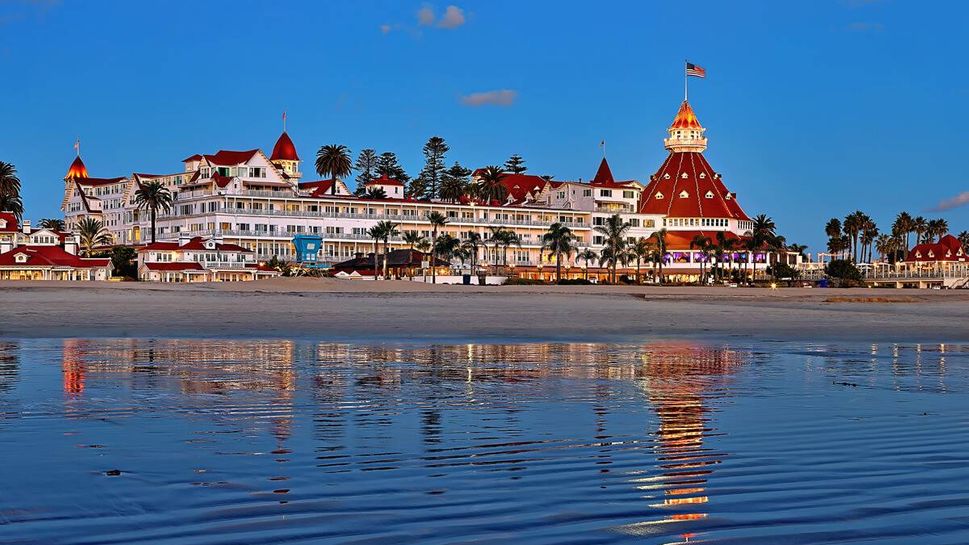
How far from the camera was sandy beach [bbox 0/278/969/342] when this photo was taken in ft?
115

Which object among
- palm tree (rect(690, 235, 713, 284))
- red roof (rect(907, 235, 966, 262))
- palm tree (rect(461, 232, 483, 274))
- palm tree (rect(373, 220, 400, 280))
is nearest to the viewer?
palm tree (rect(373, 220, 400, 280))

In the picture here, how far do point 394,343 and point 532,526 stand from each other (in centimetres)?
2263

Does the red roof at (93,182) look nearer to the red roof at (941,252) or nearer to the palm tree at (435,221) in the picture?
the palm tree at (435,221)

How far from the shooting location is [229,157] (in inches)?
4847

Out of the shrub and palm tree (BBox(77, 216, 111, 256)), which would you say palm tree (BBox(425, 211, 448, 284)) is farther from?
the shrub

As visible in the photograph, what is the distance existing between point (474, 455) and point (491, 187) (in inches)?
5568

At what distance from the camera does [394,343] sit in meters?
30.5

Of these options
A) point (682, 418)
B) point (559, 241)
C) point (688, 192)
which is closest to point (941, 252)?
point (688, 192)

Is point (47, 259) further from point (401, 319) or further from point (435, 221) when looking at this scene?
point (401, 319)

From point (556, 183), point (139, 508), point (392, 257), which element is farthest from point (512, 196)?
point (139, 508)

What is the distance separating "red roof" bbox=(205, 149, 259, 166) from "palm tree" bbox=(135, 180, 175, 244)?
600 centimetres

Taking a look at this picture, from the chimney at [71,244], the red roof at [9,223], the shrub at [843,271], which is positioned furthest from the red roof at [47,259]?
the shrub at [843,271]

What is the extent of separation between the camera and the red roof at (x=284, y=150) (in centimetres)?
13638

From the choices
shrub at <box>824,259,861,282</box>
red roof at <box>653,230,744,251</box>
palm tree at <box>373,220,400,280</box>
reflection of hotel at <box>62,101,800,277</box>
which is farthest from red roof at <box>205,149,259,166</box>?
shrub at <box>824,259,861,282</box>
